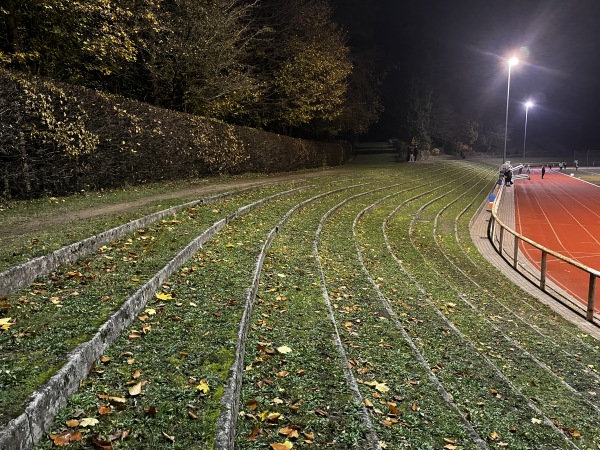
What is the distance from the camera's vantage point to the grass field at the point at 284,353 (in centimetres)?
287

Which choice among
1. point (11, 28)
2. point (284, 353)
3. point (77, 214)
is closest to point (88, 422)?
point (284, 353)

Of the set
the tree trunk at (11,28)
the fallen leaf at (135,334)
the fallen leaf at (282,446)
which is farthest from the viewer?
the tree trunk at (11,28)

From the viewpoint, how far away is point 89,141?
10.2 metres

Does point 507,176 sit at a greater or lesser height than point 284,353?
greater

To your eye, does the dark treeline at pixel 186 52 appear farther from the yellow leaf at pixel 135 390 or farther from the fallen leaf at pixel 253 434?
the fallen leaf at pixel 253 434

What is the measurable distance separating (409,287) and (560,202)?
24.5 metres

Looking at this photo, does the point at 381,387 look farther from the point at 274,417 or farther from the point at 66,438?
the point at 66,438

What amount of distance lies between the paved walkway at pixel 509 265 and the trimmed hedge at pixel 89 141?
10.6 m

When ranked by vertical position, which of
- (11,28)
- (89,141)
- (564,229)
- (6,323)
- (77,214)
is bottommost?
(564,229)

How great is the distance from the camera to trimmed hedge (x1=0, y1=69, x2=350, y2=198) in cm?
823

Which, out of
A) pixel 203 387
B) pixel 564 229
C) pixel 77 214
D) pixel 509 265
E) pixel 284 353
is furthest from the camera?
pixel 564 229

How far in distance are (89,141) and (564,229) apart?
19.1 meters

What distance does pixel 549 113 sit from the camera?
111625mm

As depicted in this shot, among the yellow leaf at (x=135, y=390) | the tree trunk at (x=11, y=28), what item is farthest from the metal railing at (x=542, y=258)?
the tree trunk at (x=11, y=28)
